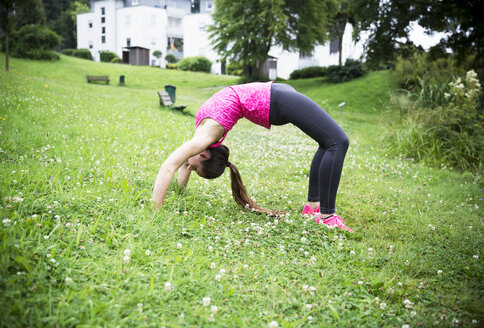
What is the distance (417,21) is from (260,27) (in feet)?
45.8

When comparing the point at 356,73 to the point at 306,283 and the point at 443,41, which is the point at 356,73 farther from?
the point at 306,283

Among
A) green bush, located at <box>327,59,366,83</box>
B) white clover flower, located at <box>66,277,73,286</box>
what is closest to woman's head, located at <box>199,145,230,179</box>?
white clover flower, located at <box>66,277,73,286</box>

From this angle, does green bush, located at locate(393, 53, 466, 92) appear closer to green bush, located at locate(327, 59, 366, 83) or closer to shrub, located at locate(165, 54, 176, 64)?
green bush, located at locate(327, 59, 366, 83)

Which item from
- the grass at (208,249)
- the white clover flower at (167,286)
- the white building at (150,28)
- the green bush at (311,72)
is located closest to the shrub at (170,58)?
the white building at (150,28)

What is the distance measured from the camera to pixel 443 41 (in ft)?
43.2

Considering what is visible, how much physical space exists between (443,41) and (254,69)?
19243mm

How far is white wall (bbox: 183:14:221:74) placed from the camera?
1905 inches

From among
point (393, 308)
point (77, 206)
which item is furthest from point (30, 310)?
point (393, 308)

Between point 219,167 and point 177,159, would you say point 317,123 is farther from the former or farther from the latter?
point 177,159

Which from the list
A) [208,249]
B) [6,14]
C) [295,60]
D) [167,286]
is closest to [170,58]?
[295,60]

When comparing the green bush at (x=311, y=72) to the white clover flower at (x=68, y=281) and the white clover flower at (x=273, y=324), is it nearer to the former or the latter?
the white clover flower at (x=273, y=324)

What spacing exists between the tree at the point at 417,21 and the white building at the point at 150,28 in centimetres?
3020

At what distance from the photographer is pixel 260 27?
85.0 feet

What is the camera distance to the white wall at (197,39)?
48.4 meters
